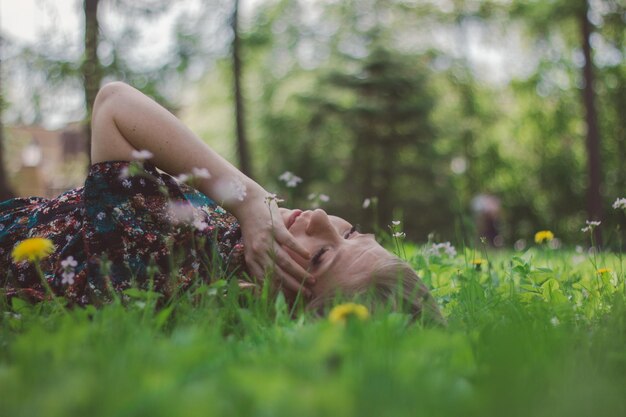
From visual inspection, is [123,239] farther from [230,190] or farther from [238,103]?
[238,103]

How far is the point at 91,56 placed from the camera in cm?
899

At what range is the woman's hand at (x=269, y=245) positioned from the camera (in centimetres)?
228

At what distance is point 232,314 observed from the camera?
2.10 m

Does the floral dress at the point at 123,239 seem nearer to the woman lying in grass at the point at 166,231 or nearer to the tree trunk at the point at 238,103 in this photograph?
the woman lying in grass at the point at 166,231

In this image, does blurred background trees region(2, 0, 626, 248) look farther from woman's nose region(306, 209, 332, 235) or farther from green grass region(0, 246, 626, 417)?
green grass region(0, 246, 626, 417)

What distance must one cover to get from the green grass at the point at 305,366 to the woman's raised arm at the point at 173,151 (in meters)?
0.41

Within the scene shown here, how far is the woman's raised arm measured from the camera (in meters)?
2.41

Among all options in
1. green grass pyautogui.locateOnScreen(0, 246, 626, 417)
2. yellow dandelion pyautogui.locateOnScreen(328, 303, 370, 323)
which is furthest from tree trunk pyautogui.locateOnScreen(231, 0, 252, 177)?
yellow dandelion pyautogui.locateOnScreen(328, 303, 370, 323)

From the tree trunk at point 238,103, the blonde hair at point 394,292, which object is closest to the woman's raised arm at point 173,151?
the blonde hair at point 394,292

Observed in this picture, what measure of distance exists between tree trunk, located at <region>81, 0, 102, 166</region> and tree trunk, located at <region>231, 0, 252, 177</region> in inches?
138

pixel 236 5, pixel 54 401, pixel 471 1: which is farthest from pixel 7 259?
pixel 471 1

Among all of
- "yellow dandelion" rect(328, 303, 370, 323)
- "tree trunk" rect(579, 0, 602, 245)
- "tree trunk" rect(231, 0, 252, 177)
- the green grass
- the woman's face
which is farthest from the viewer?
"tree trunk" rect(579, 0, 602, 245)

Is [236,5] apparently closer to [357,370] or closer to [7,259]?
[7,259]

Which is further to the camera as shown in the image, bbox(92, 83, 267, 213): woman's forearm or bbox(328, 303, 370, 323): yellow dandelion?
bbox(92, 83, 267, 213): woman's forearm
